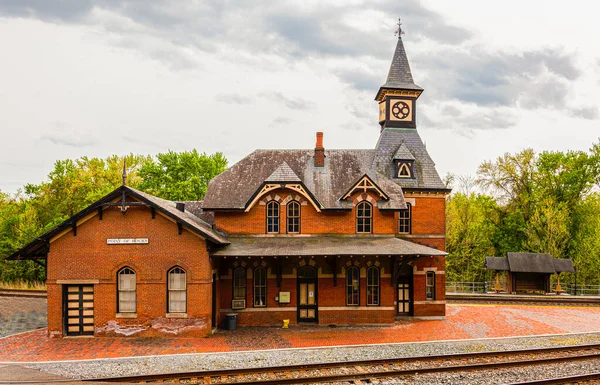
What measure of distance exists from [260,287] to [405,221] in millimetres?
8327

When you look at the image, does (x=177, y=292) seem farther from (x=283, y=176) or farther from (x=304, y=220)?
(x=283, y=176)

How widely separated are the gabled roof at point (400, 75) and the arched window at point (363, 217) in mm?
7609

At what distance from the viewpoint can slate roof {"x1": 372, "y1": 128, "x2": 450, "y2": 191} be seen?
2429cm

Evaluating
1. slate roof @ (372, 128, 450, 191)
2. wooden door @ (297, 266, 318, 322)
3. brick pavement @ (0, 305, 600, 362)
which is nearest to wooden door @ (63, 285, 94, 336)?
brick pavement @ (0, 305, 600, 362)

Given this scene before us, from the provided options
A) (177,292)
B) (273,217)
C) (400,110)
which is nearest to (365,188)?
(273,217)

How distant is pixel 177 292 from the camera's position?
1864 cm

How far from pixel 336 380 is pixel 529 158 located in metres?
39.3

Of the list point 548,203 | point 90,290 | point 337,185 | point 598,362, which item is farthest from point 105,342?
point 548,203

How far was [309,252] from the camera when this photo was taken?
19422 mm

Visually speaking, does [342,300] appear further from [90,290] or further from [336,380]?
[90,290]

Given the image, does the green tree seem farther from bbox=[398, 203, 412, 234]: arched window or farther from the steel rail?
the steel rail

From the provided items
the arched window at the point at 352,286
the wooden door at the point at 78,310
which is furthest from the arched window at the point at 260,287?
the wooden door at the point at 78,310

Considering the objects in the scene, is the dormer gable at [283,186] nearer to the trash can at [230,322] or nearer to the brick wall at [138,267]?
the brick wall at [138,267]

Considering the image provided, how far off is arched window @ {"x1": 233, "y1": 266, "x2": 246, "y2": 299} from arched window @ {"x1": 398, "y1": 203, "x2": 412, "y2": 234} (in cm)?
846
